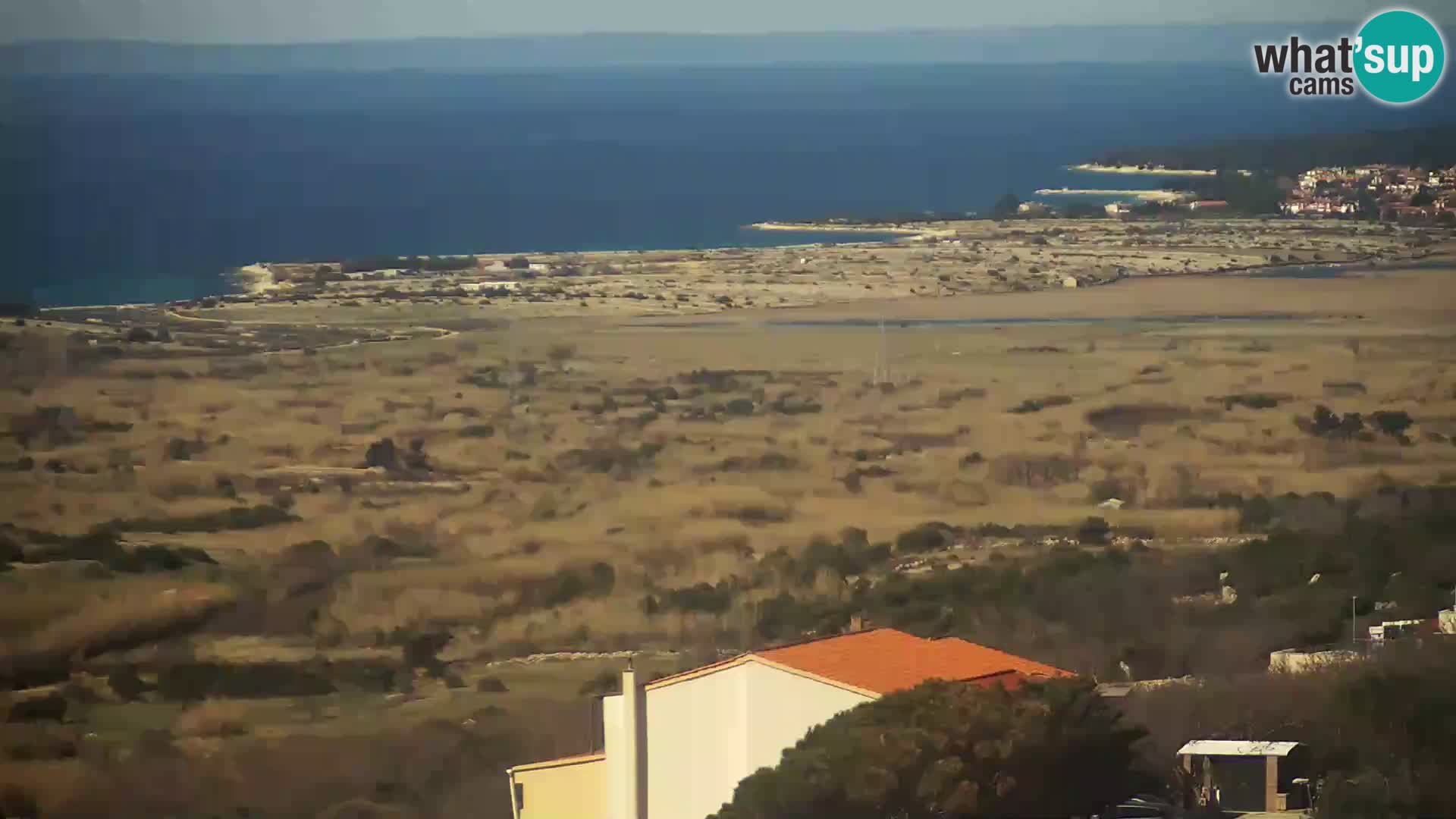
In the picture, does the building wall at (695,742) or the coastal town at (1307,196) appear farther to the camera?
the coastal town at (1307,196)

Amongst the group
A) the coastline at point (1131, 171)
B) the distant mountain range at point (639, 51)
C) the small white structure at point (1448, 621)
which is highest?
the distant mountain range at point (639, 51)

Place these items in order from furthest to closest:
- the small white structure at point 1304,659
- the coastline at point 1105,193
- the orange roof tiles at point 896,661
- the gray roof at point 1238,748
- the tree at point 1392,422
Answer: the coastline at point 1105,193 < the tree at point 1392,422 < the small white structure at point 1304,659 < the gray roof at point 1238,748 < the orange roof tiles at point 896,661

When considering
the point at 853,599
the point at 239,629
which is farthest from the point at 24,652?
the point at 853,599

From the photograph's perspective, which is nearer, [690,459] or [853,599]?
[853,599]

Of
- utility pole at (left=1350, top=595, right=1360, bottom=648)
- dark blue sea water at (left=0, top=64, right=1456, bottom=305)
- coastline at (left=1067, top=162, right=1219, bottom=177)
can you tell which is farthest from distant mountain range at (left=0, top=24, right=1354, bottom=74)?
utility pole at (left=1350, top=595, right=1360, bottom=648)

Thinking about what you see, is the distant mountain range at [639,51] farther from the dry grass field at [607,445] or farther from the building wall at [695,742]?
the building wall at [695,742]

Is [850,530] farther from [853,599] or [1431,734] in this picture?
[1431,734]

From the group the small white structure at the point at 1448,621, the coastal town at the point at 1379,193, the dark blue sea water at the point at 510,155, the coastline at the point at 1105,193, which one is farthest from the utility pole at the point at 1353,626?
the coastline at the point at 1105,193

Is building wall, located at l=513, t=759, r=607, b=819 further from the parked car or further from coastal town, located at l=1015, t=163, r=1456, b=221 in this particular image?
coastal town, located at l=1015, t=163, r=1456, b=221
